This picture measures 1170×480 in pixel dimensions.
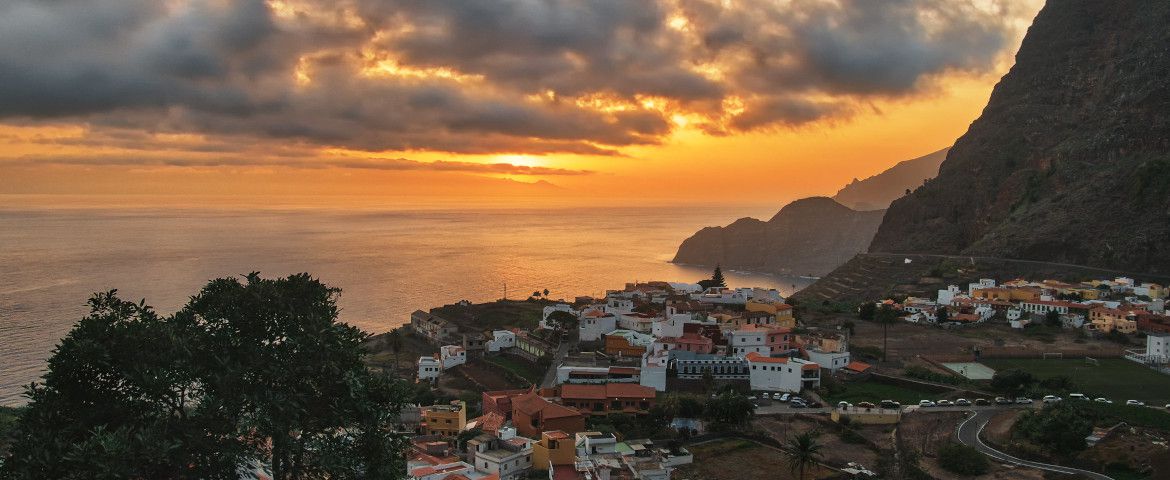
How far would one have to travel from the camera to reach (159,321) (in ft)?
28.0

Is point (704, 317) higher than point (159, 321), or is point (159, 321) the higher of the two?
point (159, 321)

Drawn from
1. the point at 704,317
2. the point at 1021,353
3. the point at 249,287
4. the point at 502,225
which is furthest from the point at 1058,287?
the point at 502,225

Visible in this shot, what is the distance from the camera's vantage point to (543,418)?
22203mm

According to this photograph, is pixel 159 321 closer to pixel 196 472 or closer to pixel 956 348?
pixel 196 472

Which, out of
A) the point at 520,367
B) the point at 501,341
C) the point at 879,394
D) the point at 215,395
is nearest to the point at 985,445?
the point at 879,394

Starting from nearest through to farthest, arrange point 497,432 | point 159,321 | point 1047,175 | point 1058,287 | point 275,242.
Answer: point 159,321
point 497,432
point 1058,287
point 1047,175
point 275,242

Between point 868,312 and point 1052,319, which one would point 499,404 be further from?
point 1052,319

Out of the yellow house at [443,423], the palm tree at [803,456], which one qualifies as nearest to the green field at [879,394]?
the palm tree at [803,456]

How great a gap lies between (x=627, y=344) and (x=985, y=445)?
13426mm

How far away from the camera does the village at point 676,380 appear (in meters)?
20.0

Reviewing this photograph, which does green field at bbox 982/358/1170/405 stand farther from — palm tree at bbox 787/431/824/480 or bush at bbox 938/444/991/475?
palm tree at bbox 787/431/824/480

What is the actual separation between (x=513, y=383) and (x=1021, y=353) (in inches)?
803

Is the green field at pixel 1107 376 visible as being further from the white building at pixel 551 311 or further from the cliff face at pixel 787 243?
the cliff face at pixel 787 243

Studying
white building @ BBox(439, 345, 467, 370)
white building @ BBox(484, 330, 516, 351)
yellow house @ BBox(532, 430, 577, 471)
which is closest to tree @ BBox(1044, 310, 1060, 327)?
white building @ BBox(484, 330, 516, 351)
